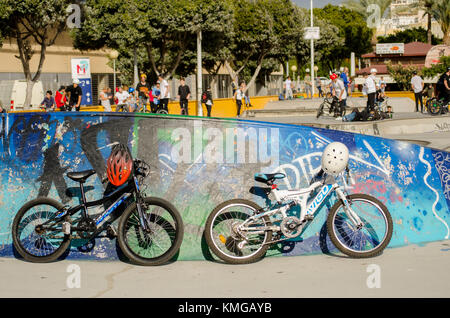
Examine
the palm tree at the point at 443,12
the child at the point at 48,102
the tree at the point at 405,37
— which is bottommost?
the child at the point at 48,102

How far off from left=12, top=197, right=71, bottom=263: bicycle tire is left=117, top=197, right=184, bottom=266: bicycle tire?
0.58 metres

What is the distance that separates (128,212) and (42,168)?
1158mm

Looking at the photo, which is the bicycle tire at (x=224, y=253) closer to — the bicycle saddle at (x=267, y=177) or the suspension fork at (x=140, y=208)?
the bicycle saddle at (x=267, y=177)

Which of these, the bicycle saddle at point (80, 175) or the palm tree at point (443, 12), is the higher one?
the palm tree at point (443, 12)

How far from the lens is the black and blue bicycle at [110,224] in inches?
233

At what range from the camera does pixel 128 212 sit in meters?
5.95

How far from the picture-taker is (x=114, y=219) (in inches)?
247

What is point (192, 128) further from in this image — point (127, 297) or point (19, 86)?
point (19, 86)

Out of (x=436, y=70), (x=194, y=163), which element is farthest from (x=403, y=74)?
(x=194, y=163)

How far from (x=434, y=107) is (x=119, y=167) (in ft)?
64.4

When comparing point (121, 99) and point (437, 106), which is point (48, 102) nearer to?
point (121, 99)

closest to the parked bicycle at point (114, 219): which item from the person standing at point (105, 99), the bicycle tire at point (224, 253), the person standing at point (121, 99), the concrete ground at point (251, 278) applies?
the concrete ground at point (251, 278)

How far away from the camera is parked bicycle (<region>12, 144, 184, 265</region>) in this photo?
5.92 meters

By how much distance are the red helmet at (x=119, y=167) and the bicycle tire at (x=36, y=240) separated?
643 mm
